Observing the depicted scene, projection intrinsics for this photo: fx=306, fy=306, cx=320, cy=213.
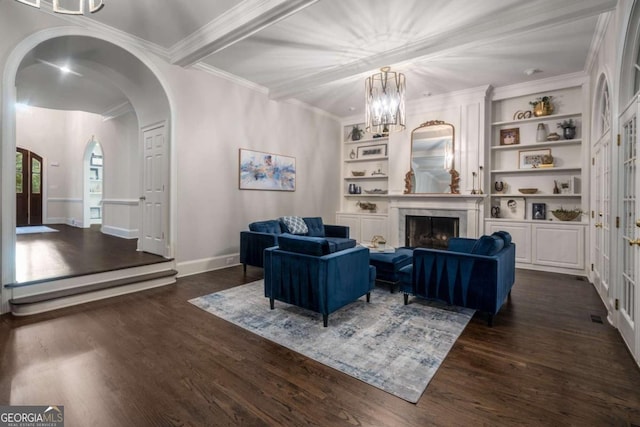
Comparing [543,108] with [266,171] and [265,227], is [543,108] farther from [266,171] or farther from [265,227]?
[265,227]

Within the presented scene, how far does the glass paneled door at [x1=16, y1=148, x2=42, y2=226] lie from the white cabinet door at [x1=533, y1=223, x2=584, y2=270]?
Answer: 42.9 ft

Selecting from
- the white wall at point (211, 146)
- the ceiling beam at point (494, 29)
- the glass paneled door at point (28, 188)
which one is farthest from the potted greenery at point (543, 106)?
the glass paneled door at point (28, 188)

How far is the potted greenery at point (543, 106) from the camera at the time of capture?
5.32 meters

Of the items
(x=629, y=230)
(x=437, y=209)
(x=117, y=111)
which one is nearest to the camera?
(x=629, y=230)

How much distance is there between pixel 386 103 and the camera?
4.57 m

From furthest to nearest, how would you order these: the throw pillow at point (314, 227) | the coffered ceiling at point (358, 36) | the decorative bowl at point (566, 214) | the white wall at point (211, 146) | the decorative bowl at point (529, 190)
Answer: the throw pillow at point (314, 227) < the decorative bowl at point (529, 190) < the decorative bowl at point (566, 214) < the white wall at point (211, 146) < the coffered ceiling at point (358, 36)

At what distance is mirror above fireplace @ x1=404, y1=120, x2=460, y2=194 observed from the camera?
19.9ft

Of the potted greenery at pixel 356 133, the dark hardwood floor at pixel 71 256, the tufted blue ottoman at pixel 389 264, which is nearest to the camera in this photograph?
the dark hardwood floor at pixel 71 256

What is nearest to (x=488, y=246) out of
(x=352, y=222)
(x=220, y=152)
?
(x=220, y=152)

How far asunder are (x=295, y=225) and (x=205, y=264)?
65.3 inches

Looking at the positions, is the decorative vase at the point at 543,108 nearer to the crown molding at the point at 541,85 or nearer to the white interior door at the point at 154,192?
the crown molding at the point at 541,85

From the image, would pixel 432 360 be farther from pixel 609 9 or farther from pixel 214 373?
pixel 609 9

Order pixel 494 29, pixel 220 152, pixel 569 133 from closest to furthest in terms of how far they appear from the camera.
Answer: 1. pixel 494 29
2. pixel 569 133
3. pixel 220 152

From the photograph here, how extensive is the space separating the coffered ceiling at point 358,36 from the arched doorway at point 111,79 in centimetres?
22
